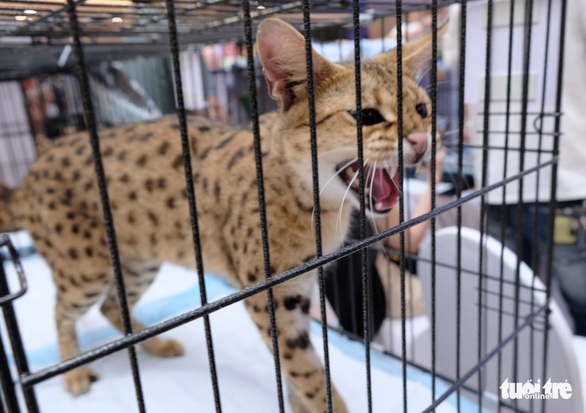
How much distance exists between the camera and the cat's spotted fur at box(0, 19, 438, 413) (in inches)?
32.7

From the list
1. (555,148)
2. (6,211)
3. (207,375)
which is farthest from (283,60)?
(6,211)

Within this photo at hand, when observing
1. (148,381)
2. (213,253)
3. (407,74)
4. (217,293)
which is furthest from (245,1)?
(217,293)

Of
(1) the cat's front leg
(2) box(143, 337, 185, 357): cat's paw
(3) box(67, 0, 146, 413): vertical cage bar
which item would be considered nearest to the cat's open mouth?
(1) the cat's front leg

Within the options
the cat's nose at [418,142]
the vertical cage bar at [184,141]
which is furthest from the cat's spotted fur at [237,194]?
the vertical cage bar at [184,141]

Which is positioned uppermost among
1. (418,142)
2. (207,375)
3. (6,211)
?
→ (418,142)

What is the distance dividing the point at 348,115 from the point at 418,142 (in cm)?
13

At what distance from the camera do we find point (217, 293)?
1836mm

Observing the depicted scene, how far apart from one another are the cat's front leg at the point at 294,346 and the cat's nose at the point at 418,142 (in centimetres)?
37

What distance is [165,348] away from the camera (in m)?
1.43

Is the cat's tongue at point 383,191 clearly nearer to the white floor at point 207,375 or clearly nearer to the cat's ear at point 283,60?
the cat's ear at point 283,60

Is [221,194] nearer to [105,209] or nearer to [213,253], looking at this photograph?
[213,253]

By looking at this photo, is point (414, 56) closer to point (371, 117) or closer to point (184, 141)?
point (371, 117)

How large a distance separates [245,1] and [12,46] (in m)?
1.57

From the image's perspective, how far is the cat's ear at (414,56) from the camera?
0.93 metres
